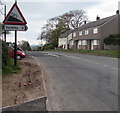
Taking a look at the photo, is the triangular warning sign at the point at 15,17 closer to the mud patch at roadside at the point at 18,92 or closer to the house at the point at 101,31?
the mud patch at roadside at the point at 18,92

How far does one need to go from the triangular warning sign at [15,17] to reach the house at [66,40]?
57606mm

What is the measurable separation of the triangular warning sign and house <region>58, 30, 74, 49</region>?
57606 millimetres

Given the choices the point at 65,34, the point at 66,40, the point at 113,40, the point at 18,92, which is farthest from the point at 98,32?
the point at 18,92

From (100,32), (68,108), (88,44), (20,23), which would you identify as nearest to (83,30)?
(88,44)

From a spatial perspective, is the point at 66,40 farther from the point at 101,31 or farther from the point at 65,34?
the point at 101,31

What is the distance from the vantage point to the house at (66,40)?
69.7 m

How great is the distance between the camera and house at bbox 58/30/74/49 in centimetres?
6966

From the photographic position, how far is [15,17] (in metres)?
8.88

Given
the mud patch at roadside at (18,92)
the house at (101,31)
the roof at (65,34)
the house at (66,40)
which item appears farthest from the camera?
the roof at (65,34)

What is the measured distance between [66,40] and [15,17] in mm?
67794

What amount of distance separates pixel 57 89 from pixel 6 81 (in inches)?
77.2

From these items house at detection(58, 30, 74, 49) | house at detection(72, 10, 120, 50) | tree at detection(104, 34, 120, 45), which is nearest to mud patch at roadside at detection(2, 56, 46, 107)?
tree at detection(104, 34, 120, 45)

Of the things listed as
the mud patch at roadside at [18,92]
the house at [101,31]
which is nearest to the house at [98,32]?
the house at [101,31]

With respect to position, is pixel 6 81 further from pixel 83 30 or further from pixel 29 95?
pixel 83 30
